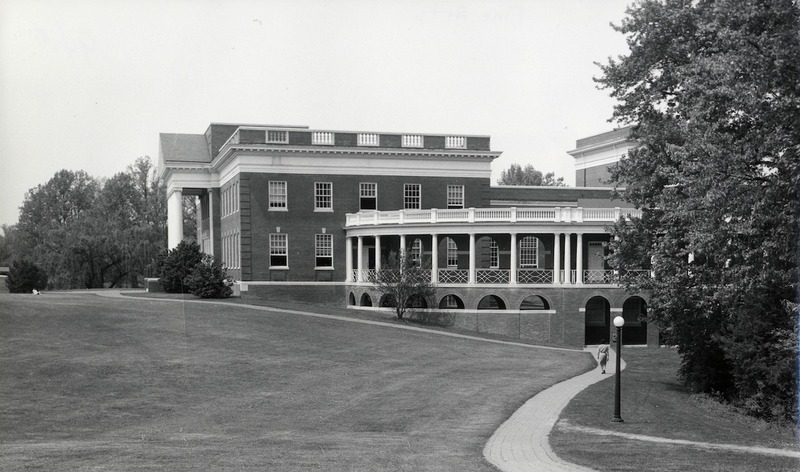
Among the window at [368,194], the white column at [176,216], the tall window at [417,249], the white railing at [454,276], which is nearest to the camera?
the white railing at [454,276]

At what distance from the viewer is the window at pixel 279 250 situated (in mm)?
51656

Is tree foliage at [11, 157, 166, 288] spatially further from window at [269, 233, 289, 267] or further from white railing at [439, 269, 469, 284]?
white railing at [439, 269, 469, 284]

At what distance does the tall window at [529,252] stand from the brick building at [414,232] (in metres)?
0.08

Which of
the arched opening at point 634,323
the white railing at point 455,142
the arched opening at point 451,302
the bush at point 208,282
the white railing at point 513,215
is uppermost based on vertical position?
the white railing at point 455,142

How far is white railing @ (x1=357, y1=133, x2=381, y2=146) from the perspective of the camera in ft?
171

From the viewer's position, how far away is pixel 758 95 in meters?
21.7

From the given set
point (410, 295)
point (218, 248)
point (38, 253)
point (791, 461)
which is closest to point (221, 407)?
point (791, 461)

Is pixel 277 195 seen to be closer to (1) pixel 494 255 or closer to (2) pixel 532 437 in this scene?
(1) pixel 494 255

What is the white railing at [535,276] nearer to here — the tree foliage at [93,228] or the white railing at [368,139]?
the white railing at [368,139]

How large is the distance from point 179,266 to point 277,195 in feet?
25.0

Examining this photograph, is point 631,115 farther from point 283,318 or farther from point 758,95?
point 283,318

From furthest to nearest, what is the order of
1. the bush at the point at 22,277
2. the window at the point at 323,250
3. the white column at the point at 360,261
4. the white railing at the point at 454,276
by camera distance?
the bush at the point at 22,277, the window at the point at 323,250, the white column at the point at 360,261, the white railing at the point at 454,276

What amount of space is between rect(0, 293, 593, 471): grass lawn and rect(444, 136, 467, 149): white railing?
16.7 m

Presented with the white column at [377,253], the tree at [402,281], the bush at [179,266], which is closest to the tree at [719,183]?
the tree at [402,281]
